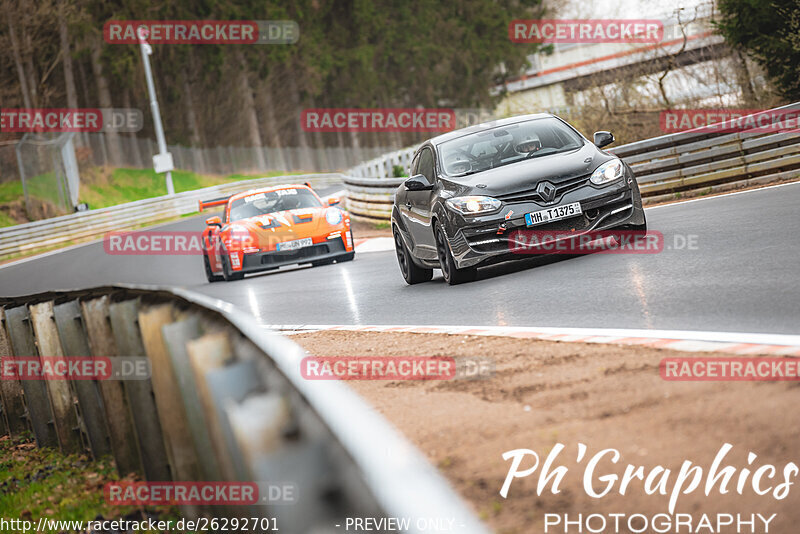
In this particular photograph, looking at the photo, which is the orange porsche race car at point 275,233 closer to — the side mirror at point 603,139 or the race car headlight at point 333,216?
the race car headlight at point 333,216

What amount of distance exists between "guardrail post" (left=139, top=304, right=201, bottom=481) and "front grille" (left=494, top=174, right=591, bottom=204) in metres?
A: 5.82

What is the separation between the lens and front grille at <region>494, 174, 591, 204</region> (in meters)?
10.7

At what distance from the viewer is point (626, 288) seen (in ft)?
29.5

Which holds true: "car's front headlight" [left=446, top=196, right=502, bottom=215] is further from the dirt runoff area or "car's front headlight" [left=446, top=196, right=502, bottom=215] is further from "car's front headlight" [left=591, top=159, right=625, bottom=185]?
the dirt runoff area

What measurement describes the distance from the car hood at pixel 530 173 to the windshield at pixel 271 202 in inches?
284

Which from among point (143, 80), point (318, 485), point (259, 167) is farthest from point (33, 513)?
point (259, 167)

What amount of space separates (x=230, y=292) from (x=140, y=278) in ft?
21.0

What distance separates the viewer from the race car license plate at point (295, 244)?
58.3ft

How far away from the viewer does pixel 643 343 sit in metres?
6.37

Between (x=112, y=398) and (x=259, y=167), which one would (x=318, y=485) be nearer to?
(x=112, y=398)
